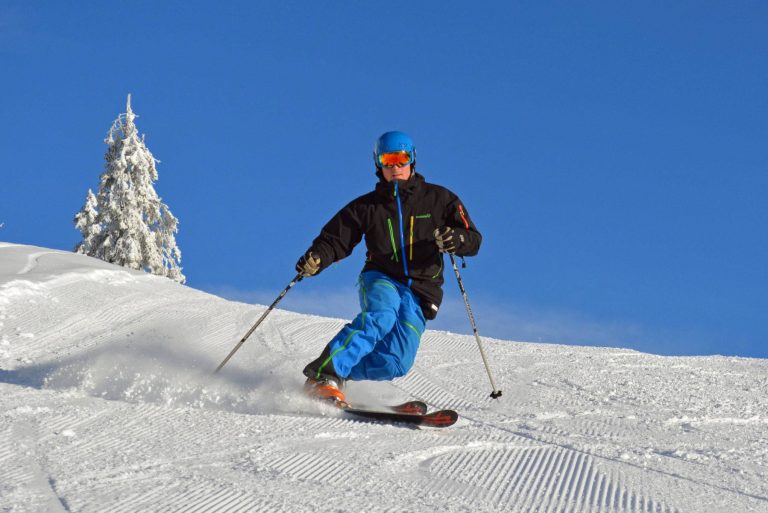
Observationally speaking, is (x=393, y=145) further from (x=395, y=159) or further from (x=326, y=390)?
(x=326, y=390)

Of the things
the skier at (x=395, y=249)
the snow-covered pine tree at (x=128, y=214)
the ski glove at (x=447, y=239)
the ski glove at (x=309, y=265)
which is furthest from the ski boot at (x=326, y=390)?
the snow-covered pine tree at (x=128, y=214)

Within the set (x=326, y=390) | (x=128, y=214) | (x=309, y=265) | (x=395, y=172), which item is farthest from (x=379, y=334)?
(x=128, y=214)

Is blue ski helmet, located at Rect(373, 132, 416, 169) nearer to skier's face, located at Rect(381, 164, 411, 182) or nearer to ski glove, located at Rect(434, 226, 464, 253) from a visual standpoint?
skier's face, located at Rect(381, 164, 411, 182)

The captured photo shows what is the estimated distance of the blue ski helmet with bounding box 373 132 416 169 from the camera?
566 cm

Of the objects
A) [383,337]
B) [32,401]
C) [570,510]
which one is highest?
[383,337]

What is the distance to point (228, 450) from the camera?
146 inches

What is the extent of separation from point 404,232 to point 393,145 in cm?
64

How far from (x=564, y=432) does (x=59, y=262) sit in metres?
8.42

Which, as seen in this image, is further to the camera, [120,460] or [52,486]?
[120,460]

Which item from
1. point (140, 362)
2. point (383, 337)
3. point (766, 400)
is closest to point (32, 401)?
point (140, 362)

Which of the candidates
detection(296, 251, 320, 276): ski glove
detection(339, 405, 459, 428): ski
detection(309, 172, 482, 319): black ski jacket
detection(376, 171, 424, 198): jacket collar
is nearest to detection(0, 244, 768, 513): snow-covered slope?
detection(339, 405, 459, 428): ski

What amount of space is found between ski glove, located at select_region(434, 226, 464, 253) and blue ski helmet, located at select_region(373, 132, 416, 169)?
24.1 inches

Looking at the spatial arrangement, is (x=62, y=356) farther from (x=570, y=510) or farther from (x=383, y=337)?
(x=570, y=510)

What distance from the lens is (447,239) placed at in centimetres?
542
